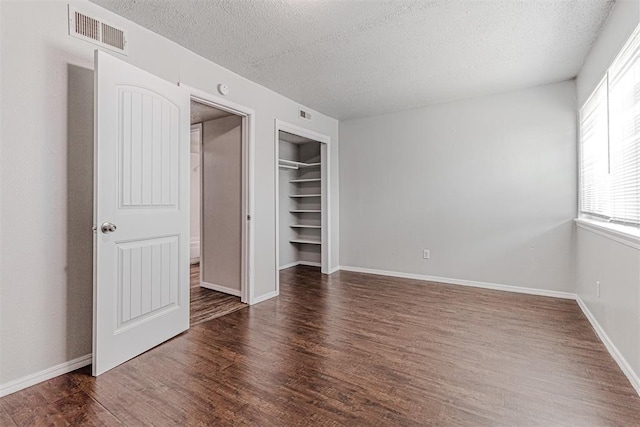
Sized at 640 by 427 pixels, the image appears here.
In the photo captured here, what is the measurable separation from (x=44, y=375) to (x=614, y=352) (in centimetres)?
382

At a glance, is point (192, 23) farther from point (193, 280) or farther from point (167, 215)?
point (193, 280)

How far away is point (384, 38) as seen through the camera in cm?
262

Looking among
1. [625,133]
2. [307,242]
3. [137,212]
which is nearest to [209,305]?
[137,212]

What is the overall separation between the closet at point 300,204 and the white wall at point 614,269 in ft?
12.3

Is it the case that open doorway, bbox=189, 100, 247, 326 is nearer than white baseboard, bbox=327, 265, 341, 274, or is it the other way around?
open doorway, bbox=189, 100, 247, 326

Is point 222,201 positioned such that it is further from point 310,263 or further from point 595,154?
point 595,154

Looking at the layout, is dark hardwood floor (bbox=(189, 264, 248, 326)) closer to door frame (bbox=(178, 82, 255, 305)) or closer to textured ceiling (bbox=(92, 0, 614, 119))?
door frame (bbox=(178, 82, 255, 305))

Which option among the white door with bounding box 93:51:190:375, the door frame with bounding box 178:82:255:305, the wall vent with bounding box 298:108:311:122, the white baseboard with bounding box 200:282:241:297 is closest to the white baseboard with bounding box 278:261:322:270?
the white baseboard with bounding box 200:282:241:297

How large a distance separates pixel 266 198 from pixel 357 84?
1.71m

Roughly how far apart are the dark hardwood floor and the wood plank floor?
171 mm

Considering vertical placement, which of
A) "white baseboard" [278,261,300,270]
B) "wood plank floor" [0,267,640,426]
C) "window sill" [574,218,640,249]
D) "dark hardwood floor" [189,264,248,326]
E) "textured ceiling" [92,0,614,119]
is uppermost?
"textured ceiling" [92,0,614,119]

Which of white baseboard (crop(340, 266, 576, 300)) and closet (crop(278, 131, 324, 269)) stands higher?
closet (crop(278, 131, 324, 269))

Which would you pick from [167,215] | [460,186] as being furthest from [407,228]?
[167,215]

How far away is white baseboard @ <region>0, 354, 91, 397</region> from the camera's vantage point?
183 centimetres
